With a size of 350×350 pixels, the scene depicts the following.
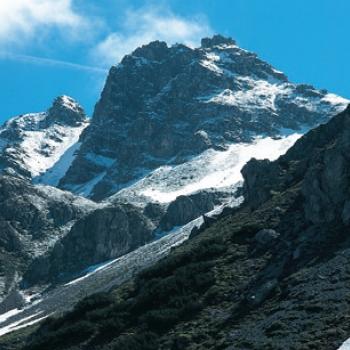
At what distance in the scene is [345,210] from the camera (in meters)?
48.5

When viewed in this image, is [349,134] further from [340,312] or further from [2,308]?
[2,308]

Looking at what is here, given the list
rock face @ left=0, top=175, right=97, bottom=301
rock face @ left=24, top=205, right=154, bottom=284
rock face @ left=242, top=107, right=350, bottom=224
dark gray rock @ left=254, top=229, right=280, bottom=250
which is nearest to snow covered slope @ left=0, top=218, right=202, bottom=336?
rock face @ left=24, top=205, right=154, bottom=284

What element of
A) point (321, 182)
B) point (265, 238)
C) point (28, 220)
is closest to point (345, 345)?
point (265, 238)

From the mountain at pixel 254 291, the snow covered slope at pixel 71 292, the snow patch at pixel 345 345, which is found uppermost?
the snow covered slope at pixel 71 292

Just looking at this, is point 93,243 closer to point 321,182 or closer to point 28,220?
point 28,220

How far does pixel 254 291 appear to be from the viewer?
42125 millimetres

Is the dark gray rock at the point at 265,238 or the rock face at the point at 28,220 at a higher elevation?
the rock face at the point at 28,220

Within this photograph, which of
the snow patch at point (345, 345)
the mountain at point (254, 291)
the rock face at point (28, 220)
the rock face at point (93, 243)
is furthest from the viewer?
the rock face at point (28, 220)

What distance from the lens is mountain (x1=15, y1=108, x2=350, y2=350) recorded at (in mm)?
36000

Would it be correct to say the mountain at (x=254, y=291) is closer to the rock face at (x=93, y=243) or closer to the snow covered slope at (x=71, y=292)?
the snow covered slope at (x=71, y=292)

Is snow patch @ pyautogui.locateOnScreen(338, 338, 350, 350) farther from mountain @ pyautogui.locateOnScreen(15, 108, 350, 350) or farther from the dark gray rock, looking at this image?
the dark gray rock

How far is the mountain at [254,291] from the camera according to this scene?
118ft

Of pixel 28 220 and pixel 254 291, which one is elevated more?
pixel 28 220

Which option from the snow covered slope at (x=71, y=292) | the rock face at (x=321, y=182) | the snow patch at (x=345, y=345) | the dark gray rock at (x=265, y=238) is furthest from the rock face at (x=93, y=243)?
the snow patch at (x=345, y=345)
